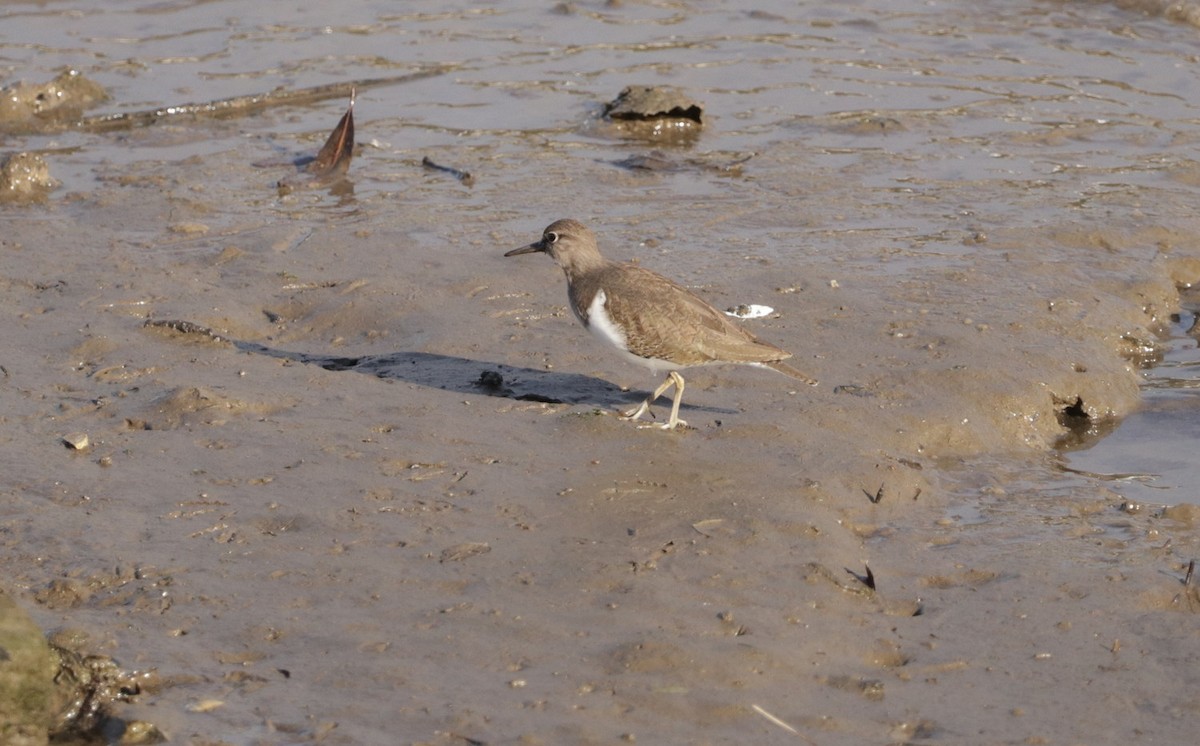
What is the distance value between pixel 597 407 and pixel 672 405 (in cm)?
46

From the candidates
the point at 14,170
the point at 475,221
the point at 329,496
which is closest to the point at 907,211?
the point at 475,221

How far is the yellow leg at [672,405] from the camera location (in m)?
7.42

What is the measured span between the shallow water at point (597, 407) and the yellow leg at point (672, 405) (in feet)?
0.52

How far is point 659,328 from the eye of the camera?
288 inches

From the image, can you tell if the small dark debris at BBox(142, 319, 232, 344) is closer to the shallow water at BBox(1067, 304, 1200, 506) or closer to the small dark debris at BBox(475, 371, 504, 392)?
the small dark debris at BBox(475, 371, 504, 392)

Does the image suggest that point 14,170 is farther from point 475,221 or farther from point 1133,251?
point 1133,251

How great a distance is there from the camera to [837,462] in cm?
708

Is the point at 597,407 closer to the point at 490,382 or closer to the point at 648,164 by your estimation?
the point at 490,382

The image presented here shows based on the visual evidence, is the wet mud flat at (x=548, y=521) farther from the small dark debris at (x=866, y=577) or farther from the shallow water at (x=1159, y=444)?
the shallow water at (x=1159, y=444)

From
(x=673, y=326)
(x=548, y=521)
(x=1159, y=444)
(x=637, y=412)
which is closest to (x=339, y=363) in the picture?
(x=637, y=412)

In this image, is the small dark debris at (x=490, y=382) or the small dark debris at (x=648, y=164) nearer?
the small dark debris at (x=490, y=382)

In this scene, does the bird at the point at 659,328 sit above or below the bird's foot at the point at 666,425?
above

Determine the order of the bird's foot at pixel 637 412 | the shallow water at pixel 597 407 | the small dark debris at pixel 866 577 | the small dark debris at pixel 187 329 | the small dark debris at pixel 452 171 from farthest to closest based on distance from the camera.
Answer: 1. the small dark debris at pixel 452 171
2. the small dark debris at pixel 187 329
3. the bird's foot at pixel 637 412
4. the small dark debris at pixel 866 577
5. the shallow water at pixel 597 407

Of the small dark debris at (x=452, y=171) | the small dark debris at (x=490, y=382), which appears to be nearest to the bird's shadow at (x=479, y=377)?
the small dark debris at (x=490, y=382)
